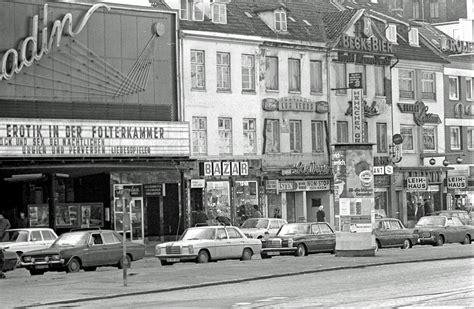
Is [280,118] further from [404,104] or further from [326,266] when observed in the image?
[326,266]

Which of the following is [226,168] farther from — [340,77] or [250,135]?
[340,77]

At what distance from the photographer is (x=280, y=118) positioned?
62719mm

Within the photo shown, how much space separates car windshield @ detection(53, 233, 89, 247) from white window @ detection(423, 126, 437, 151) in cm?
3839

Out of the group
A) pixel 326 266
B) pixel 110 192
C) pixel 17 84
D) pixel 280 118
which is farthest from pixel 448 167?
pixel 326 266

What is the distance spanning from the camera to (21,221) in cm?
5172

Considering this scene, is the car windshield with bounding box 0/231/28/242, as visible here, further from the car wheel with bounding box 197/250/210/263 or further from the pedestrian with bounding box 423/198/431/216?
the pedestrian with bounding box 423/198/431/216

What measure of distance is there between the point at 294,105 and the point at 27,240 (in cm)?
2475

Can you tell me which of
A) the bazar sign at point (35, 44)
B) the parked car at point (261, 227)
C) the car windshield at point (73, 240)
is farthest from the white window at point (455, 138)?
the car windshield at point (73, 240)

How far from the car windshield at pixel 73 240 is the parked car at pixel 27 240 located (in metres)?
2.98

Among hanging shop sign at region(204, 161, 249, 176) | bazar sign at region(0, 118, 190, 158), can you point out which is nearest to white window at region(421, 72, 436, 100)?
hanging shop sign at region(204, 161, 249, 176)

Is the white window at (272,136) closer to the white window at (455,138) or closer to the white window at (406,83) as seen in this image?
the white window at (406,83)

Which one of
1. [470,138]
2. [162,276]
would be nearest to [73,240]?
[162,276]

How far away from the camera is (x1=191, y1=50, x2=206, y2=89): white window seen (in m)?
57.9

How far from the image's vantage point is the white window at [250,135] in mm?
60812
